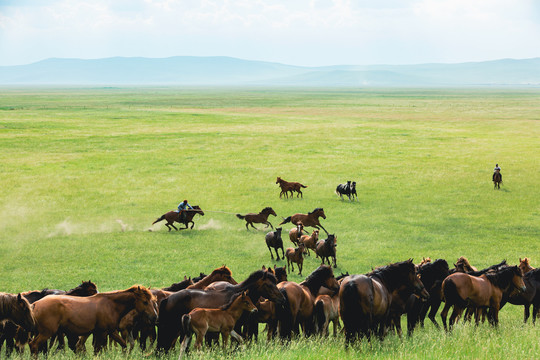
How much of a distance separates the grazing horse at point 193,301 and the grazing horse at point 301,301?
2.59 feet

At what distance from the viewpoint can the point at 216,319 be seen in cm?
908

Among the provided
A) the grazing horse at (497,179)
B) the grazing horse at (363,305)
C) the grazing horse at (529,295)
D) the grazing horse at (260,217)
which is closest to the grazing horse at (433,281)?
the grazing horse at (529,295)

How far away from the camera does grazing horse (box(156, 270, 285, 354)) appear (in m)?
9.45

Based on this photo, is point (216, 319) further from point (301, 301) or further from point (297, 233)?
point (297, 233)

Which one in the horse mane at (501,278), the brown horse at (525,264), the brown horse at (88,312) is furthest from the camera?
the brown horse at (525,264)

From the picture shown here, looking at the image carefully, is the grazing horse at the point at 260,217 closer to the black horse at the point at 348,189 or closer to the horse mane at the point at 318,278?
the black horse at the point at 348,189

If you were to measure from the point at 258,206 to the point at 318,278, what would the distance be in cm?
1521

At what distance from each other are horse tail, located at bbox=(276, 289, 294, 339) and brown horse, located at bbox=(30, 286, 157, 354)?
260 centimetres

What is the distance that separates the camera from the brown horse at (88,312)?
8.91 metres

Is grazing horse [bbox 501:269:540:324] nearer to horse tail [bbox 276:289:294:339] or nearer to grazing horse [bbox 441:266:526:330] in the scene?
grazing horse [bbox 441:266:526:330]

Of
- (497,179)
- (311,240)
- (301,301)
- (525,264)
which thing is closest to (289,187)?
(311,240)

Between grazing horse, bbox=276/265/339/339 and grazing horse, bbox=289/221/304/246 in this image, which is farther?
grazing horse, bbox=289/221/304/246

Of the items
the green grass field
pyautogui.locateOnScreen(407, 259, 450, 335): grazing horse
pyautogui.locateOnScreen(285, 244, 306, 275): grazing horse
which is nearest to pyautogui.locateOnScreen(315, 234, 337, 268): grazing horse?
the green grass field

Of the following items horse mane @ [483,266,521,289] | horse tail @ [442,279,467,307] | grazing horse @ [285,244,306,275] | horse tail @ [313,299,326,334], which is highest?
horse mane @ [483,266,521,289]
